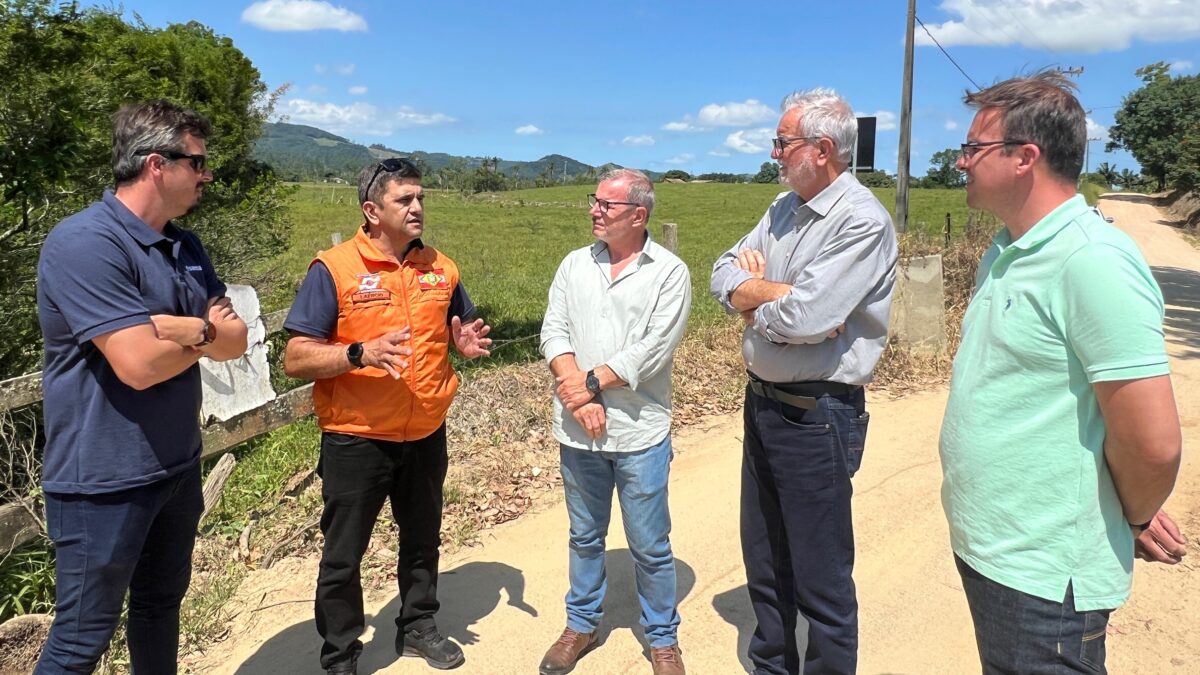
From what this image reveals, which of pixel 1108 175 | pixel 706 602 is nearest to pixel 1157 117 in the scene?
pixel 1108 175

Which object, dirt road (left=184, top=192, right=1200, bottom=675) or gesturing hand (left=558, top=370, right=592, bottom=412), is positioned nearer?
gesturing hand (left=558, top=370, right=592, bottom=412)

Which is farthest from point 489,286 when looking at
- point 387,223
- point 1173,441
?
point 1173,441

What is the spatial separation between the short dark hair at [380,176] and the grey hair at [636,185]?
84 centimetres

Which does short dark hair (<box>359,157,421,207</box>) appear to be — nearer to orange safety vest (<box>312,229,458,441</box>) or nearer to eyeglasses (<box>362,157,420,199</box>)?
eyeglasses (<box>362,157,420,199</box>)

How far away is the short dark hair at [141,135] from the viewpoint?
7.70ft

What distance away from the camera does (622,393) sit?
3.19 metres

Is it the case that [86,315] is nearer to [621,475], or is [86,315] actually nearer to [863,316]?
[621,475]

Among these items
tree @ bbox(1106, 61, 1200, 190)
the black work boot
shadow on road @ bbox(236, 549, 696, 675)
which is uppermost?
tree @ bbox(1106, 61, 1200, 190)

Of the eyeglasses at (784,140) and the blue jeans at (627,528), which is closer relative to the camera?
the eyeglasses at (784,140)

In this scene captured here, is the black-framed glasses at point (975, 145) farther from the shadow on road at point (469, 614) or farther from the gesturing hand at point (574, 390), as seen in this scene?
the shadow on road at point (469, 614)

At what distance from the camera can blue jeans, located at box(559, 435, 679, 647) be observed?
10.5ft

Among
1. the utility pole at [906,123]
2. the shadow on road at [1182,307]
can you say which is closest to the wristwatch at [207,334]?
the shadow on road at [1182,307]

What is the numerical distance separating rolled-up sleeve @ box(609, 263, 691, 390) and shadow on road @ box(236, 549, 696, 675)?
1.37 m

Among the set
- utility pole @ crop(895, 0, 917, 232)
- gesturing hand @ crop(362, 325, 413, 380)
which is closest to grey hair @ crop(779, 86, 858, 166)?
gesturing hand @ crop(362, 325, 413, 380)
